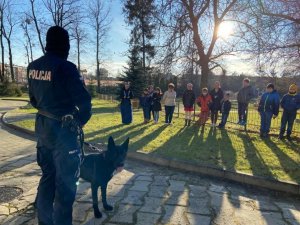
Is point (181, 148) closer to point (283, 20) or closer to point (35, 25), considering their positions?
point (283, 20)

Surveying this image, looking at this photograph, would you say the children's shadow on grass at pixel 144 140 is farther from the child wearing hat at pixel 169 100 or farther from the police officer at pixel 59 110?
the police officer at pixel 59 110

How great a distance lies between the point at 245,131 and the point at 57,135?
9.98 meters

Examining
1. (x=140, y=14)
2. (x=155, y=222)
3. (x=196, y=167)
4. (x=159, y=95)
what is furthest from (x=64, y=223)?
(x=140, y=14)

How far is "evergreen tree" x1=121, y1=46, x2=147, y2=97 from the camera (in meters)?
Answer: 28.8

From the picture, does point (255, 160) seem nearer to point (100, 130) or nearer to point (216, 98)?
point (216, 98)

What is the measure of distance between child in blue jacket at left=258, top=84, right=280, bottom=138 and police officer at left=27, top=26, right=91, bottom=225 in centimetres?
879

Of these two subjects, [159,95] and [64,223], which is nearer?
[64,223]

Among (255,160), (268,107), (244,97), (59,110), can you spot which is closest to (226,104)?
(244,97)

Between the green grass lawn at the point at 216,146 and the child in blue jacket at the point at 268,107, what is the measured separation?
1.38ft

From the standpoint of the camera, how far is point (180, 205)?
4.65 meters

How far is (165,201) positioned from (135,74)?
24546 millimetres

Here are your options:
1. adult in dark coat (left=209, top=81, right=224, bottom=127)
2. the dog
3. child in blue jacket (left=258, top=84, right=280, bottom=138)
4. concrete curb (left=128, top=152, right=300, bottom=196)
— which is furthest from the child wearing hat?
the dog

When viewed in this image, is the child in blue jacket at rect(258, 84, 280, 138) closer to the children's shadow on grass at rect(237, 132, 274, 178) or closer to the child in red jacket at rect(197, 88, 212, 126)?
the children's shadow on grass at rect(237, 132, 274, 178)

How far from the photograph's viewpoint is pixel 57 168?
126 inches
